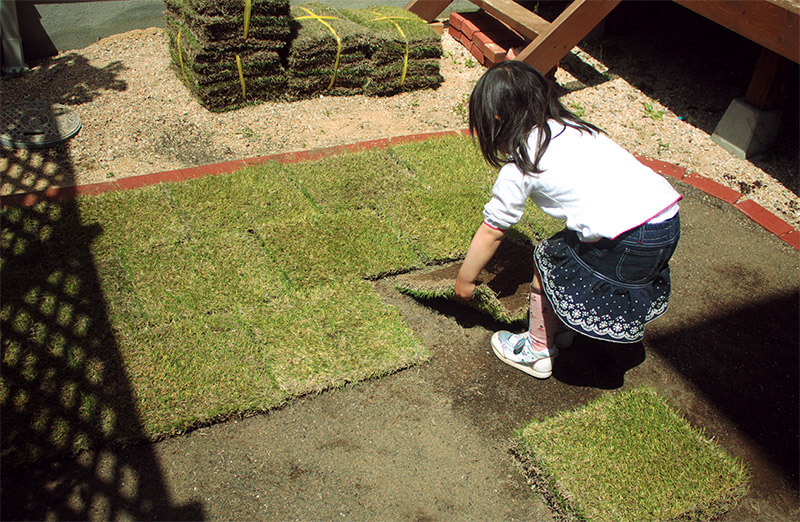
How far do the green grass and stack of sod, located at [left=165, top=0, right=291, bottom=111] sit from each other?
4.60 ft

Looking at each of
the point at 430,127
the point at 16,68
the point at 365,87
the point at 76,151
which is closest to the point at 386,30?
the point at 365,87

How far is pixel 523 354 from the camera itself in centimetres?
329

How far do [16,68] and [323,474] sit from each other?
576 centimetres

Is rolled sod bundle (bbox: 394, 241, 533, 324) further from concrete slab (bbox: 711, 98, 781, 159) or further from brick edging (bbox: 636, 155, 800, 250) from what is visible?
concrete slab (bbox: 711, 98, 781, 159)

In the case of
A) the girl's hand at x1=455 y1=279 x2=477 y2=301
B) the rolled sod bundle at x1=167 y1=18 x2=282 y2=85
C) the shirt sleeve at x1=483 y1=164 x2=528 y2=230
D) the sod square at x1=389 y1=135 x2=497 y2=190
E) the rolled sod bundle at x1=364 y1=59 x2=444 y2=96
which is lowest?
the sod square at x1=389 y1=135 x2=497 y2=190

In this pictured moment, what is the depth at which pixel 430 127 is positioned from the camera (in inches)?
233

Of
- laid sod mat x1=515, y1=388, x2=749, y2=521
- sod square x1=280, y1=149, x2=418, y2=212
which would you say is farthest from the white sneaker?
sod square x1=280, y1=149, x2=418, y2=212

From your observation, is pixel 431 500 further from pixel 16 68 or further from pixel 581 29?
pixel 16 68

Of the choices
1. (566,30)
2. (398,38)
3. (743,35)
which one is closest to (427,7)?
(398,38)

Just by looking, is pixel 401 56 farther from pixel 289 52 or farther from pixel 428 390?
pixel 428 390

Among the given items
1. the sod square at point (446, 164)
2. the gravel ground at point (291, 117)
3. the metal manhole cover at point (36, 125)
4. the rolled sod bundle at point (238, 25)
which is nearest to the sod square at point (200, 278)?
the gravel ground at point (291, 117)

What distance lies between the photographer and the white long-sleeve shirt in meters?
2.50

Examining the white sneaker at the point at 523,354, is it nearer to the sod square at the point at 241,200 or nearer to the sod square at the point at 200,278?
the sod square at the point at 200,278

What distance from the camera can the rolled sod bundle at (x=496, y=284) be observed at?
139 inches
